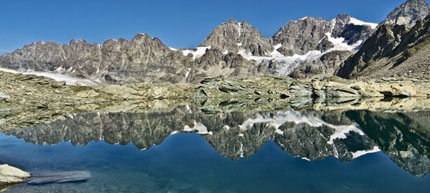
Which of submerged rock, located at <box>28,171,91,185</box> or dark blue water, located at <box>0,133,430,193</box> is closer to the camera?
dark blue water, located at <box>0,133,430,193</box>

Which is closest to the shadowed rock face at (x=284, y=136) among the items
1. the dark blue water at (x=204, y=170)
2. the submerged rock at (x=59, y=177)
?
the dark blue water at (x=204, y=170)

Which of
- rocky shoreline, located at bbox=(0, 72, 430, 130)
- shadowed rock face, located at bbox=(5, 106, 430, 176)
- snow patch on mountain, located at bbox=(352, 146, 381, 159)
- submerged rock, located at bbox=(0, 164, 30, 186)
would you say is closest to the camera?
submerged rock, located at bbox=(0, 164, 30, 186)

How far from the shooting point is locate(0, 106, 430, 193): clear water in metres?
19.2

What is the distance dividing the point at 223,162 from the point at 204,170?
258cm

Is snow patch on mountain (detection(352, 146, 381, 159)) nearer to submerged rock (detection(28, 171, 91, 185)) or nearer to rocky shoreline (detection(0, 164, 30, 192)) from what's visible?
submerged rock (detection(28, 171, 91, 185))

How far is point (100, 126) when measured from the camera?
1855 inches

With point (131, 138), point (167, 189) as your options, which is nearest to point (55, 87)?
point (131, 138)

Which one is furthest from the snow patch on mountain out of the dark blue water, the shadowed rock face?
the dark blue water

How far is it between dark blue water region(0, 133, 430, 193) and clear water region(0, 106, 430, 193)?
0.05 m

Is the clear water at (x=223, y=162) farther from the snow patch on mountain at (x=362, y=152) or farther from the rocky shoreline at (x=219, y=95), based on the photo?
the rocky shoreline at (x=219, y=95)

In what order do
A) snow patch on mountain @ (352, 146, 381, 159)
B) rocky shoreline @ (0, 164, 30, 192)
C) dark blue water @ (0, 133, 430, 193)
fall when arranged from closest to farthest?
dark blue water @ (0, 133, 430, 193)
rocky shoreline @ (0, 164, 30, 192)
snow patch on mountain @ (352, 146, 381, 159)

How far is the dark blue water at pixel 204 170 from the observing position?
18859mm

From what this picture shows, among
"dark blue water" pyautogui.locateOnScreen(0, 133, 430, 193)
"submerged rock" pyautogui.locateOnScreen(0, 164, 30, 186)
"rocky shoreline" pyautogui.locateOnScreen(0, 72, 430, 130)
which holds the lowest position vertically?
"dark blue water" pyautogui.locateOnScreen(0, 133, 430, 193)

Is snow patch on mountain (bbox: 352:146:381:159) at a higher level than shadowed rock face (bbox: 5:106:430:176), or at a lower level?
lower
